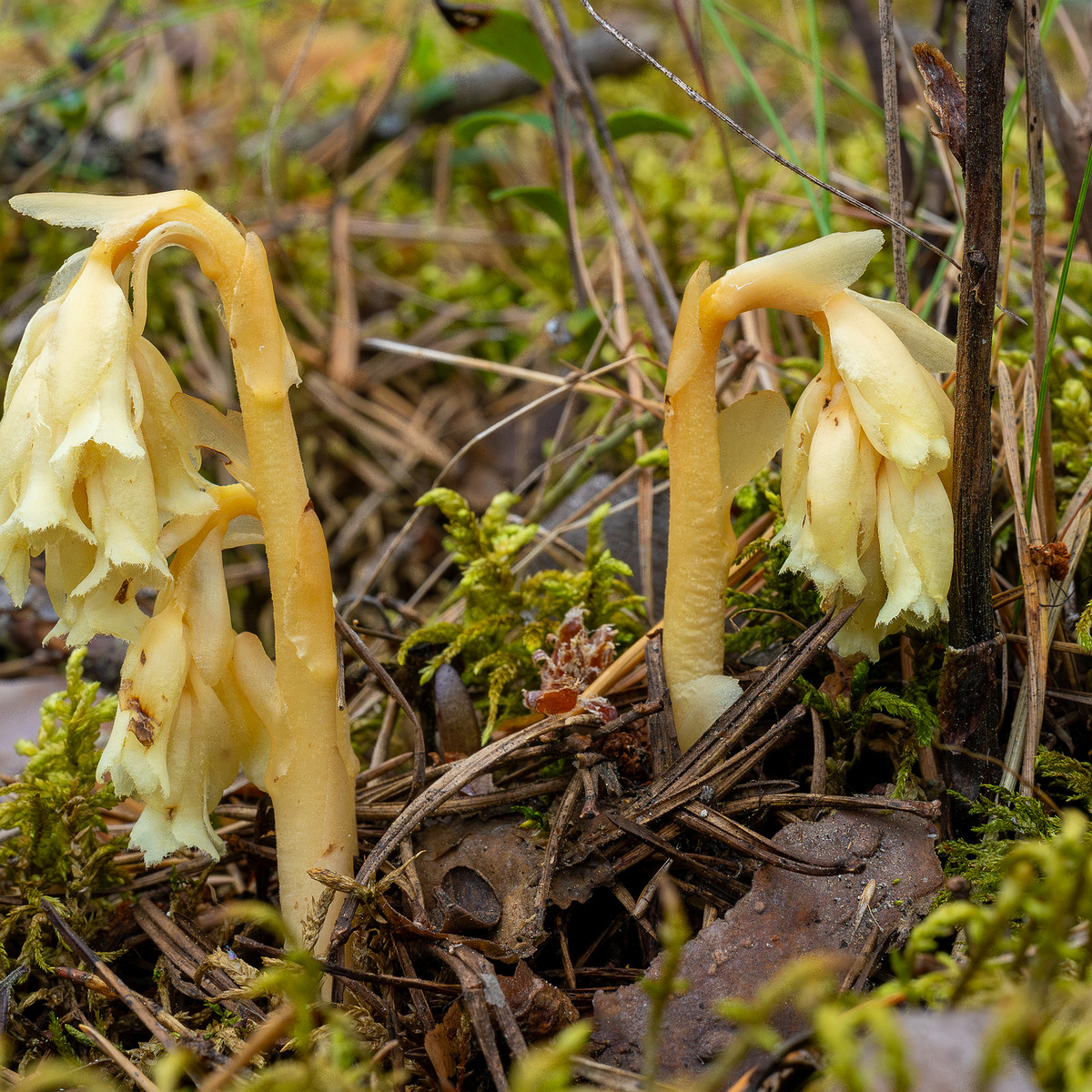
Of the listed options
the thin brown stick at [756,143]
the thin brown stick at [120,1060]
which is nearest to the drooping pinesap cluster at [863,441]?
the thin brown stick at [756,143]

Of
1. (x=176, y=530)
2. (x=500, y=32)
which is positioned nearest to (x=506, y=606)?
(x=176, y=530)

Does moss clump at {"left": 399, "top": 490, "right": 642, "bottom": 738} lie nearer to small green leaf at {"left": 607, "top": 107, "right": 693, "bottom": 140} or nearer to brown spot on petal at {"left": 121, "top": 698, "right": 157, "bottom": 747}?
brown spot on petal at {"left": 121, "top": 698, "right": 157, "bottom": 747}

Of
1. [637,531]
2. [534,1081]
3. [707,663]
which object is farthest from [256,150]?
[534,1081]

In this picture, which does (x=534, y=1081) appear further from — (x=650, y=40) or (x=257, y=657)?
(x=650, y=40)

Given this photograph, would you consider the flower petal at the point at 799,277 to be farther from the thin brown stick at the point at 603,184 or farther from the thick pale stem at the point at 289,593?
the thin brown stick at the point at 603,184

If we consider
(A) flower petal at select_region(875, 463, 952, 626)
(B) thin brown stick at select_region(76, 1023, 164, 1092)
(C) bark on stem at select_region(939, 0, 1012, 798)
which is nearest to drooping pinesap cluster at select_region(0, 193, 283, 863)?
(B) thin brown stick at select_region(76, 1023, 164, 1092)

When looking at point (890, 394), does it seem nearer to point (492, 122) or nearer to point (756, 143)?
point (756, 143)
